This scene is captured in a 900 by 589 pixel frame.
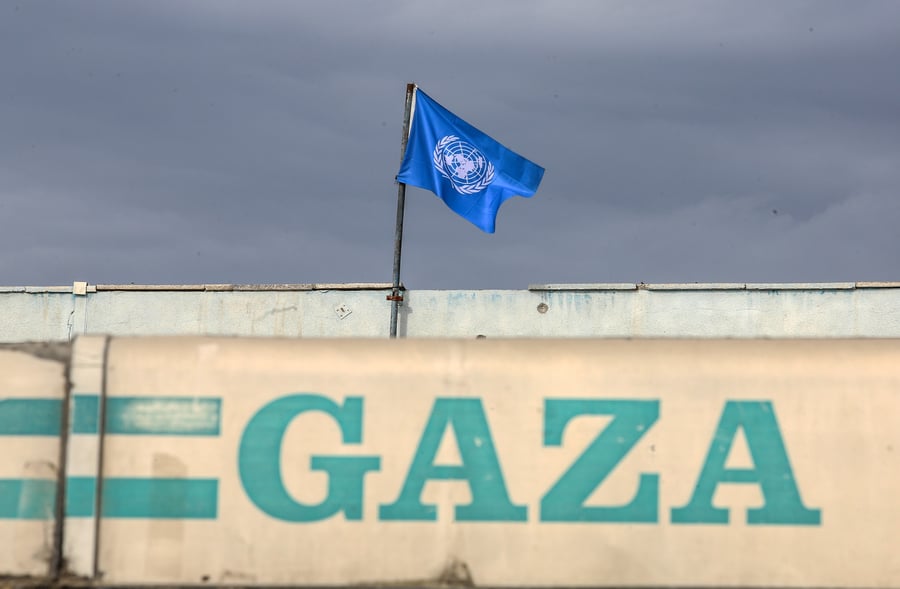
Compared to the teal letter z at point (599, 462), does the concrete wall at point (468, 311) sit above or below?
above

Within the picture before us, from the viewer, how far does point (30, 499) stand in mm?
8352

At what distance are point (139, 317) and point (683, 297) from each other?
1075cm

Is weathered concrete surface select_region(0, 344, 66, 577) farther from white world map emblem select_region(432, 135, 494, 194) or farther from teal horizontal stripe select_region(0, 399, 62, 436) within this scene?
white world map emblem select_region(432, 135, 494, 194)

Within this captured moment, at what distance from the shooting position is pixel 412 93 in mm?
23062

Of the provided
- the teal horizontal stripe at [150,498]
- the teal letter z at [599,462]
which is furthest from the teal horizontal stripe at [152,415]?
the teal letter z at [599,462]

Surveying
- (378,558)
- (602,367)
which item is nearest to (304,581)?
(378,558)

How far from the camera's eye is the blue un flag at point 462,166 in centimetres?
2228

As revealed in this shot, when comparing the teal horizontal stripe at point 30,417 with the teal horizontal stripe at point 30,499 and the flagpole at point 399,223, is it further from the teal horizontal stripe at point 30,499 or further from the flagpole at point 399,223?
the flagpole at point 399,223

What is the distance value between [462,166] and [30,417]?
14.9m

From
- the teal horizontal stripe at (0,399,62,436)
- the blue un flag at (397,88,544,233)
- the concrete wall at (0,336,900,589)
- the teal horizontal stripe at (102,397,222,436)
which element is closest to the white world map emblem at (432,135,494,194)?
the blue un flag at (397,88,544,233)

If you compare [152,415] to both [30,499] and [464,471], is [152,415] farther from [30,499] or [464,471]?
[464,471]

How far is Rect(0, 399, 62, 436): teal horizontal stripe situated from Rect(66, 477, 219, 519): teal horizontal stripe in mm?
455

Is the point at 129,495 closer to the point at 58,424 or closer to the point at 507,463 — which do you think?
the point at 58,424

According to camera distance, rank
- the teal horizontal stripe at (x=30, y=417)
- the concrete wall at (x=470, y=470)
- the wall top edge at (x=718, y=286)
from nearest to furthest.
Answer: the concrete wall at (x=470, y=470) < the teal horizontal stripe at (x=30, y=417) < the wall top edge at (x=718, y=286)
